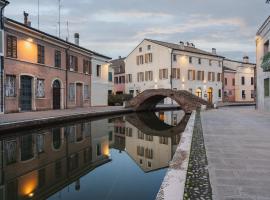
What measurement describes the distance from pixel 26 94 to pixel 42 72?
3147 millimetres

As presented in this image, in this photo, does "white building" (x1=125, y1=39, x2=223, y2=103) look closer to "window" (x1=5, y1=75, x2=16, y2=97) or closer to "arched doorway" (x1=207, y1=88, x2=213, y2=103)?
"arched doorway" (x1=207, y1=88, x2=213, y2=103)

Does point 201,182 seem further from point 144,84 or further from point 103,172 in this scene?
point 144,84

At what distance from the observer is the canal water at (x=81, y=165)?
6.88 m

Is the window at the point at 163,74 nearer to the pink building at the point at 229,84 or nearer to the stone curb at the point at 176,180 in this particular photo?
the pink building at the point at 229,84

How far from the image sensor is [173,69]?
4816cm

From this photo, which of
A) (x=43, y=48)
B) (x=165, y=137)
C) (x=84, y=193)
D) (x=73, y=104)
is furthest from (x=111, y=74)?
(x=84, y=193)

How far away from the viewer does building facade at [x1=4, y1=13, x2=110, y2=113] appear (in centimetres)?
2255

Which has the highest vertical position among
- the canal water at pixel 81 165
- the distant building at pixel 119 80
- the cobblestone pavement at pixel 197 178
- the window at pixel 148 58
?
the window at pixel 148 58

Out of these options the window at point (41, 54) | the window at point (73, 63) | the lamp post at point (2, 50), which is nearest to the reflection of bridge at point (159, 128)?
the lamp post at point (2, 50)

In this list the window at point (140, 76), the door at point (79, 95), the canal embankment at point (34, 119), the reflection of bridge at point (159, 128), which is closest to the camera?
the canal embankment at point (34, 119)

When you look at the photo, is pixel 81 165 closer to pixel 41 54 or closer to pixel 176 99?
pixel 41 54

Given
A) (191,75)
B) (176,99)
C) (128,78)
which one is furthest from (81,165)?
(128,78)

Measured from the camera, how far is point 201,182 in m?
4.92

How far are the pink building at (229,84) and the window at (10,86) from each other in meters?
45.7
